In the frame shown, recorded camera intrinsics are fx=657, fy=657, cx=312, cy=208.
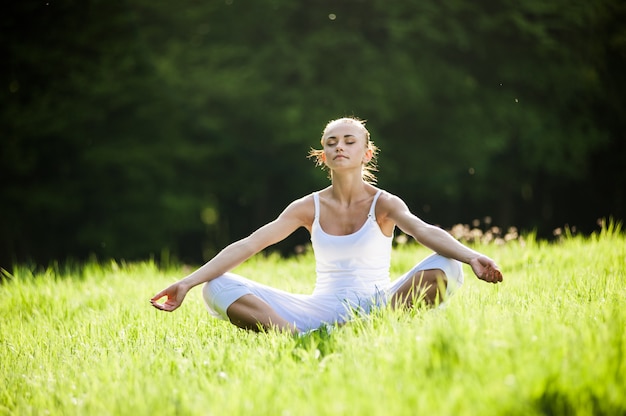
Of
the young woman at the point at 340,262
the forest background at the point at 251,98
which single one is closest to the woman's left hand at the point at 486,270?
the young woman at the point at 340,262

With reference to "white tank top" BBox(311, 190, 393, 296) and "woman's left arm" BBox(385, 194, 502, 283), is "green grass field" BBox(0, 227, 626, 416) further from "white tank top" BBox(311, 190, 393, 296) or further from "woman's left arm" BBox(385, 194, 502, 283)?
"white tank top" BBox(311, 190, 393, 296)

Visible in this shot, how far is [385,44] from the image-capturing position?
14.7 metres

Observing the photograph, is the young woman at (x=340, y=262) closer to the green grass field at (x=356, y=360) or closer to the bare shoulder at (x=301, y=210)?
the bare shoulder at (x=301, y=210)

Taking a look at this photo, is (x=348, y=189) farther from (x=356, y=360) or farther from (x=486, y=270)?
(x=356, y=360)

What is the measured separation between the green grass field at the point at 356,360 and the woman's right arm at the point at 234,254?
0.97 ft

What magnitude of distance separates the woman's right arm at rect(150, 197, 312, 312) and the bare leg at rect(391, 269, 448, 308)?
80cm

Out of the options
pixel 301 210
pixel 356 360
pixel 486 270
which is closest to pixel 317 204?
pixel 301 210

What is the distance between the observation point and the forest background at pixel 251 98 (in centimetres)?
1402

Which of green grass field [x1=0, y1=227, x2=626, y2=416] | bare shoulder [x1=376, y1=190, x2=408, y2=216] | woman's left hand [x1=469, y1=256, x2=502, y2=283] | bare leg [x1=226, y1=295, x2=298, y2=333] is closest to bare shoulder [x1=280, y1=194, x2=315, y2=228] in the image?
bare shoulder [x1=376, y1=190, x2=408, y2=216]

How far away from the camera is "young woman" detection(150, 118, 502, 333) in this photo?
3842mm

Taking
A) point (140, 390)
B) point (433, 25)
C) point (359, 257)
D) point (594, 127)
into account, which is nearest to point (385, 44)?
point (433, 25)

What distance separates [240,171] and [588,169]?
8.85 meters

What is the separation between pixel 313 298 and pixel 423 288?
725mm

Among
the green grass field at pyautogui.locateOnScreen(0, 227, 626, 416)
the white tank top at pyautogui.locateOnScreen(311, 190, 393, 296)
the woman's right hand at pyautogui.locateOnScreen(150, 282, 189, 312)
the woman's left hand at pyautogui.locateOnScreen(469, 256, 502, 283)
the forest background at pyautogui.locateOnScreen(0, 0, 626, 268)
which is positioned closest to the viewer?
the green grass field at pyautogui.locateOnScreen(0, 227, 626, 416)
